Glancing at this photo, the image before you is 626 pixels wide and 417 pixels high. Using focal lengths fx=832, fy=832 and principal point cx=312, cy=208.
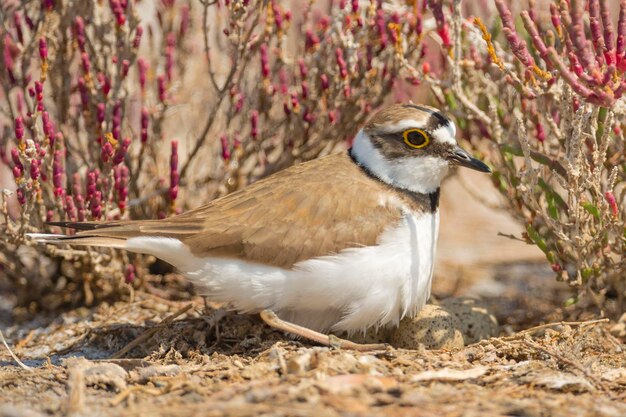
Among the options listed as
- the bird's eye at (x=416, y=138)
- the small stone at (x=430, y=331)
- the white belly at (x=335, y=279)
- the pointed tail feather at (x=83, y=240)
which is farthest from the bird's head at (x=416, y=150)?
the pointed tail feather at (x=83, y=240)

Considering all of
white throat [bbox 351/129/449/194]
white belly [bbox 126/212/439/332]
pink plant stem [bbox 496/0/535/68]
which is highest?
pink plant stem [bbox 496/0/535/68]

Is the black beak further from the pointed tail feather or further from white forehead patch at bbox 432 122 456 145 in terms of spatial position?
the pointed tail feather

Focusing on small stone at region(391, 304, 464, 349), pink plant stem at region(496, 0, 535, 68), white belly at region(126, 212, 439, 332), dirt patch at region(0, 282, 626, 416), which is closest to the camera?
dirt patch at region(0, 282, 626, 416)

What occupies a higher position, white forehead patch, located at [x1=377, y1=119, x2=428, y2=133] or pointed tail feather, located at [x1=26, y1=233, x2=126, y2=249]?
white forehead patch, located at [x1=377, y1=119, x2=428, y2=133]

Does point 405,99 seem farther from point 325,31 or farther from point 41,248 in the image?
point 41,248

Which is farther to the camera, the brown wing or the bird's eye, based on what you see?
the bird's eye

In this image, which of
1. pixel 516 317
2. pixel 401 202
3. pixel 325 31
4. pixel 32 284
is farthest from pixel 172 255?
pixel 516 317

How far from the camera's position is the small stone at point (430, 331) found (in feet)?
14.9

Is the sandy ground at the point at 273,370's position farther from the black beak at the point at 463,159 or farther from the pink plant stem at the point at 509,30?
the pink plant stem at the point at 509,30

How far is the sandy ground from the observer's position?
3.31m

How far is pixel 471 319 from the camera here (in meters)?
4.77

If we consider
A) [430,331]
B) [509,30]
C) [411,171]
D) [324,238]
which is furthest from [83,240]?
[509,30]

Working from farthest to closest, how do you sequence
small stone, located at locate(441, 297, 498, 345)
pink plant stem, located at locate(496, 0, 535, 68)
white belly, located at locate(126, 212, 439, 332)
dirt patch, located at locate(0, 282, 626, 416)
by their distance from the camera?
small stone, located at locate(441, 297, 498, 345)
white belly, located at locate(126, 212, 439, 332)
pink plant stem, located at locate(496, 0, 535, 68)
dirt patch, located at locate(0, 282, 626, 416)

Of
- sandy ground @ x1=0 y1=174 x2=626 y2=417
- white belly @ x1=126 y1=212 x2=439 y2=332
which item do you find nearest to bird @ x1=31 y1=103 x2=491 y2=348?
white belly @ x1=126 y1=212 x2=439 y2=332
